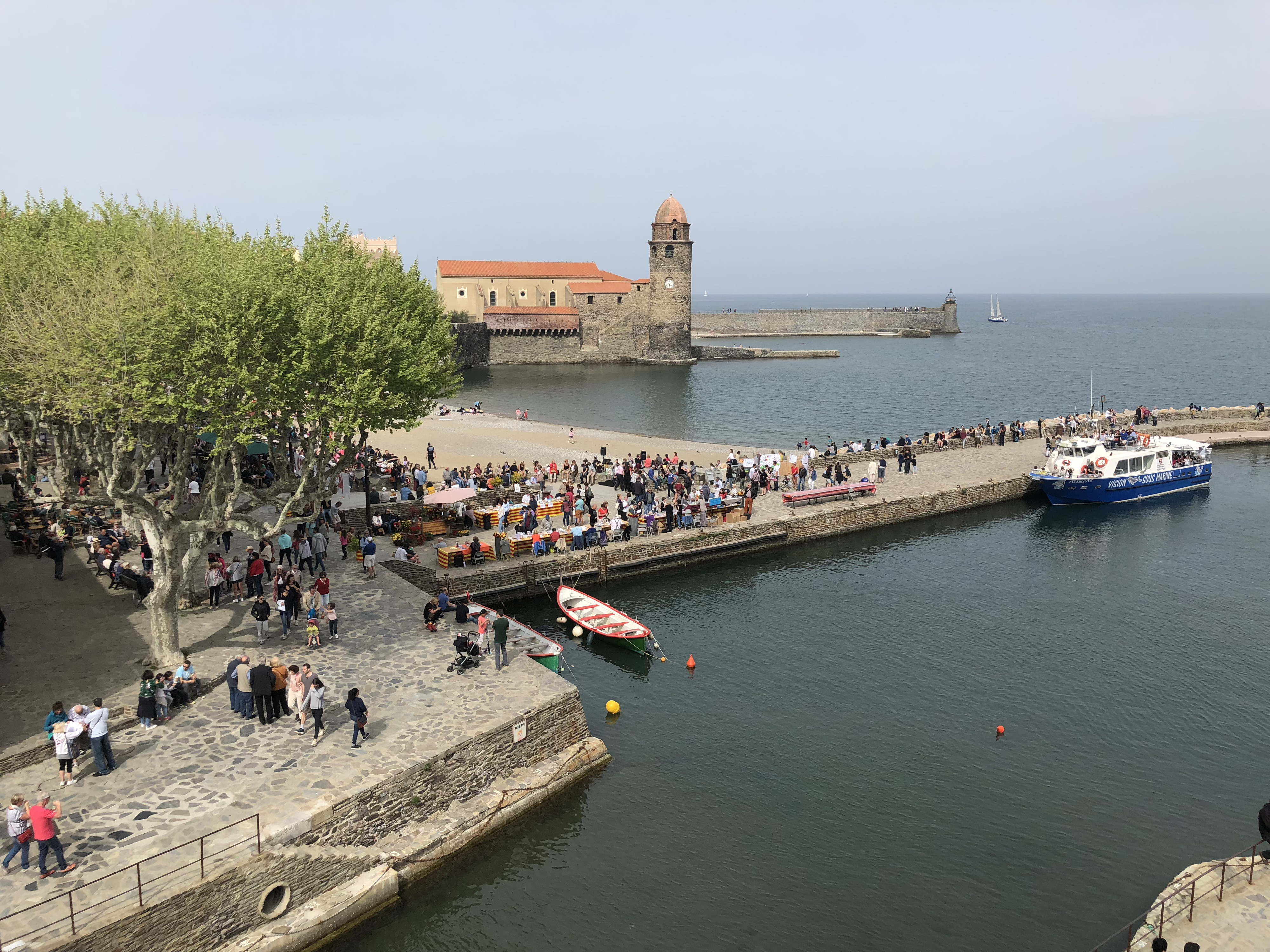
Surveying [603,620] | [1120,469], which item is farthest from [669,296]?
[603,620]

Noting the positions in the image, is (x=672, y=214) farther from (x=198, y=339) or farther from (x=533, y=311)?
(x=198, y=339)

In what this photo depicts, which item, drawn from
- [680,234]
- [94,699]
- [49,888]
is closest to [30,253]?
[94,699]

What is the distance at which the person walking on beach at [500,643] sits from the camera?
17359 millimetres

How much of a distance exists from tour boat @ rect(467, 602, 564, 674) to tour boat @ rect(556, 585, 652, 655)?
2.59 m

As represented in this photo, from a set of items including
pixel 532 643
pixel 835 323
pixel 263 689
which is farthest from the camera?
pixel 835 323

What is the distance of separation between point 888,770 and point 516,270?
90923 millimetres

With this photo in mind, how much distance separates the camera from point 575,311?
316ft

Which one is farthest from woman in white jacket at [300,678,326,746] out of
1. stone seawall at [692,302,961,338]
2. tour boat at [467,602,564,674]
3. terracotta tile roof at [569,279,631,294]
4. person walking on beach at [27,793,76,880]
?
stone seawall at [692,302,961,338]

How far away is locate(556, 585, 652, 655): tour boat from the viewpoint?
22062 mm

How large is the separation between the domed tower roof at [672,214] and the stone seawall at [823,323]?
165ft

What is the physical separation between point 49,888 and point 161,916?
4.76 feet

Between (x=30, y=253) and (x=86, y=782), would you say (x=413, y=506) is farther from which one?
(x=86, y=782)

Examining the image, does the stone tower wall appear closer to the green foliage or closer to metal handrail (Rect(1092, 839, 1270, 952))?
the green foliage

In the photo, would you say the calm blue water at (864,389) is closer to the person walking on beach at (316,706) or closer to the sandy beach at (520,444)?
the sandy beach at (520,444)
